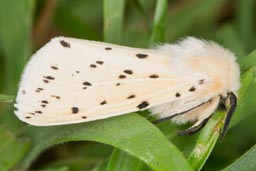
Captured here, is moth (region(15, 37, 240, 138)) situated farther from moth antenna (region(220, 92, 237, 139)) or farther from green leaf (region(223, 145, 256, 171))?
green leaf (region(223, 145, 256, 171))

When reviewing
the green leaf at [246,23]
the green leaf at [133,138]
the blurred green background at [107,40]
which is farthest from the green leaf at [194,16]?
the green leaf at [133,138]

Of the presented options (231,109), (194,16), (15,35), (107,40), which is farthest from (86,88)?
(194,16)

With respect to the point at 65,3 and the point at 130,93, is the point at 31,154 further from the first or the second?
the point at 65,3

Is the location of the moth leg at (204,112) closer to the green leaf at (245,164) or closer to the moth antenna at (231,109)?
the moth antenna at (231,109)

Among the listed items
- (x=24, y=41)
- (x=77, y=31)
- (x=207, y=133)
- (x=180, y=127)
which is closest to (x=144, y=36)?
(x=77, y=31)

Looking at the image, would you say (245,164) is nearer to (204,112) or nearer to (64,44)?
(204,112)

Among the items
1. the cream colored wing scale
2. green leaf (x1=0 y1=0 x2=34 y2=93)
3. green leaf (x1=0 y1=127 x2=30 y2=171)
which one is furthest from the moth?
green leaf (x1=0 y1=0 x2=34 y2=93)

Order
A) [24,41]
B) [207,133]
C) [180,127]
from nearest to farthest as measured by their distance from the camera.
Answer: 1. [207,133]
2. [180,127]
3. [24,41]
